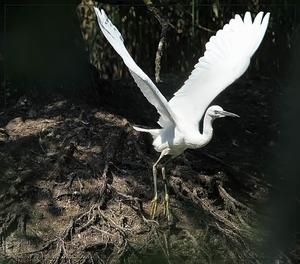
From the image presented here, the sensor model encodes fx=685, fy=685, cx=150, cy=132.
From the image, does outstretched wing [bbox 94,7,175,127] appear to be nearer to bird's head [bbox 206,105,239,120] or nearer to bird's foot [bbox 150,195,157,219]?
bird's head [bbox 206,105,239,120]

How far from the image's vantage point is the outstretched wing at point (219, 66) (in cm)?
358

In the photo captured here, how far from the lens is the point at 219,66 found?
3662mm

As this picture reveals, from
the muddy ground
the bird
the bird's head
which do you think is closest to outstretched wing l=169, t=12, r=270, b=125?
the bird

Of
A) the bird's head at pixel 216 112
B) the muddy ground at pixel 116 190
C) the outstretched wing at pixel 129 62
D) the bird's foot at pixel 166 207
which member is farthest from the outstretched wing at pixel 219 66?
the muddy ground at pixel 116 190

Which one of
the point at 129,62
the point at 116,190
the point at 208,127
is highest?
the point at 129,62

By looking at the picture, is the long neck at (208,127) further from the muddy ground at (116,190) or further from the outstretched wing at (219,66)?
the muddy ground at (116,190)

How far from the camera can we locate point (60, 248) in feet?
12.1

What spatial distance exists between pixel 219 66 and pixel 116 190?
1.00m

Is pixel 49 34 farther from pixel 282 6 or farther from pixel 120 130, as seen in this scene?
pixel 282 6

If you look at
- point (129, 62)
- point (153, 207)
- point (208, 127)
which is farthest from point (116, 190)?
point (129, 62)

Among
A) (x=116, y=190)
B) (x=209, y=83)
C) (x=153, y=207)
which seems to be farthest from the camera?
(x=116, y=190)

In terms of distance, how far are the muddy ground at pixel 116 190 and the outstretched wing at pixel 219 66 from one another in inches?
27.6

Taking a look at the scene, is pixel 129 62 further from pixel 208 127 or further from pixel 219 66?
pixel 219 66

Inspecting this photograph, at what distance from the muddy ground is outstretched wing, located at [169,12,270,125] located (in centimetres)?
70
